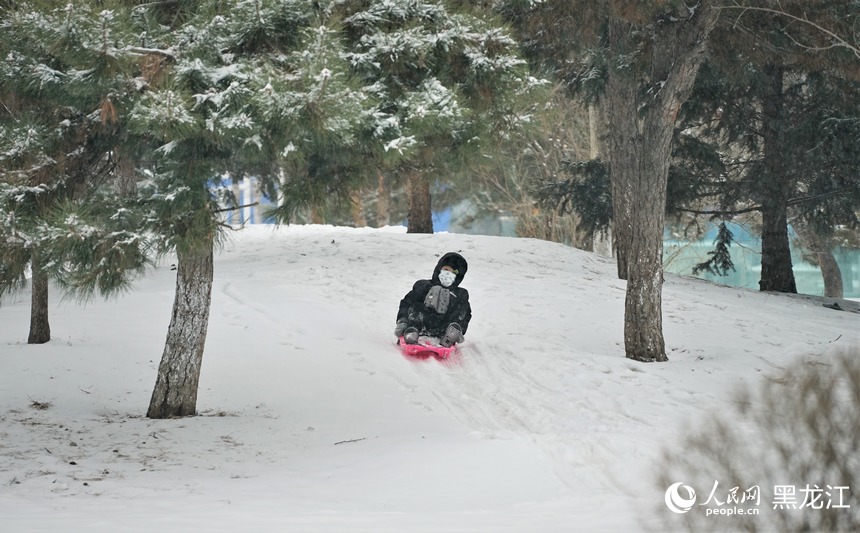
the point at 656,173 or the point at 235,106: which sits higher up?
the point at 235,106

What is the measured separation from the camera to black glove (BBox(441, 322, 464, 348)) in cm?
1010

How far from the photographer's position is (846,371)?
10.9 feet

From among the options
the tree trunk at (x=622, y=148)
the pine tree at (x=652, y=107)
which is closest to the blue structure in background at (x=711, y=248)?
the tree trunk at (x=622, y=148)

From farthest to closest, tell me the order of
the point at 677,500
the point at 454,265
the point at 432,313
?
1. the point at 454,265
2. the point at 432,313
3. the point at 677,500

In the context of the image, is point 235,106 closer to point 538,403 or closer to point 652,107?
point 538,403

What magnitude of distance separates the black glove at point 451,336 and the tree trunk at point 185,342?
315 centimetres

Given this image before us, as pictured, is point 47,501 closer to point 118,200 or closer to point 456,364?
point 118,200

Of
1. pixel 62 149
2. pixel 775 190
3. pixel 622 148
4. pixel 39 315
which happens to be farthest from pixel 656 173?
pixel 39 315

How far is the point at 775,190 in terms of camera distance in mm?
15961

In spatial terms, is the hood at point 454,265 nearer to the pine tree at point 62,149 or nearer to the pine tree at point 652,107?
the pine tree at point 652,107

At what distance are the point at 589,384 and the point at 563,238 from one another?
713 inches
